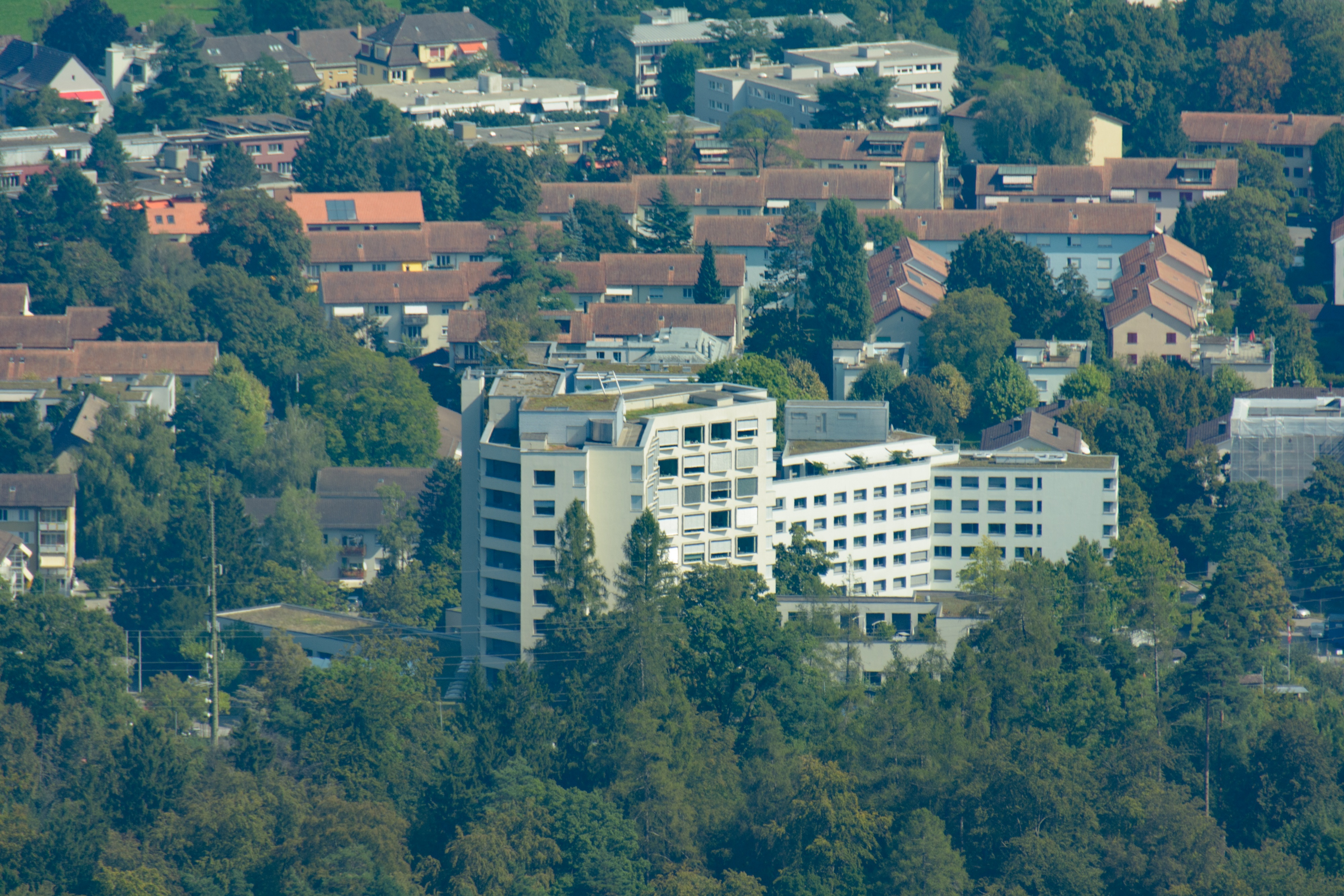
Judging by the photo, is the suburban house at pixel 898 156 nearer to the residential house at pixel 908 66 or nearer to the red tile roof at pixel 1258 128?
the residential house at pixel 908 66

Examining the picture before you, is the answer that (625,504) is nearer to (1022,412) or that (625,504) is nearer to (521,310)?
(1022,412)

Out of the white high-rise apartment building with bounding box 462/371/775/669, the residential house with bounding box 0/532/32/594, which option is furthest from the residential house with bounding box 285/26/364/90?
the white high-rise apartment building with bounding box 462/371/775/669

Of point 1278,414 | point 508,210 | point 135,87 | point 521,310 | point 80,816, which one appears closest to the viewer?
point 80,816

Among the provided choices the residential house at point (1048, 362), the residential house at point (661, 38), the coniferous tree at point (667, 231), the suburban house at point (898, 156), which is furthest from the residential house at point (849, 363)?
the residential house at point (661, 38)

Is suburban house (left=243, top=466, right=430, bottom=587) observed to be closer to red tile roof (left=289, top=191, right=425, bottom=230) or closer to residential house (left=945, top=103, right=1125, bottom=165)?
red tile roof (left=289, top=191, right=425, bottom=230)

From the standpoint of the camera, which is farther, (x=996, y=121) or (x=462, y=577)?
(x=996, y=121)

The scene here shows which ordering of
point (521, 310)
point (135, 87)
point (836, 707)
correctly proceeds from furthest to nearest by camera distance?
point (135, 87) → point (521, 310) → point (836, 707)

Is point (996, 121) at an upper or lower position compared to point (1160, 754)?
upper

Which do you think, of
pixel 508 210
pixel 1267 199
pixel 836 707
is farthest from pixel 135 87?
pixel 836 707
